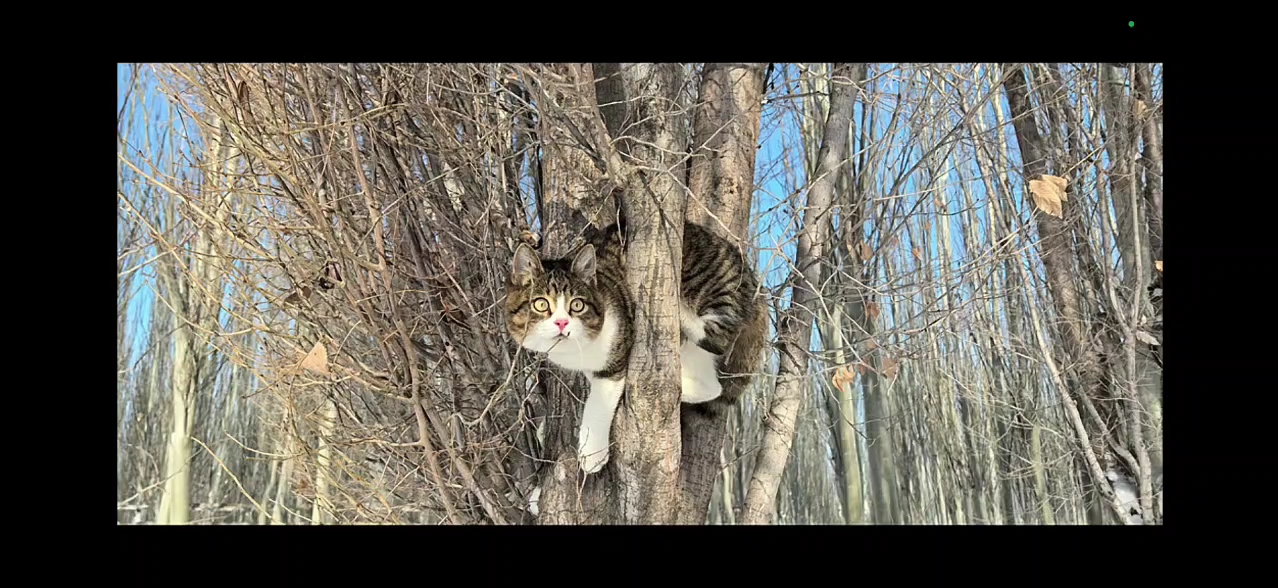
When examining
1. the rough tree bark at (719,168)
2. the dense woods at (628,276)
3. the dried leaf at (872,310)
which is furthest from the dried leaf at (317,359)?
the dried leaf at (872,310)

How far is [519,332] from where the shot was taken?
2.25 meters

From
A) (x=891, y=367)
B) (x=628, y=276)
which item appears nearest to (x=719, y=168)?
(x=628, y=276)

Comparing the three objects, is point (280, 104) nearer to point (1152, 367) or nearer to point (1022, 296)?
point (1022, 296)

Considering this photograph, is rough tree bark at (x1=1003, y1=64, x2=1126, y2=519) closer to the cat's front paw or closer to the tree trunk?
the tree trunk

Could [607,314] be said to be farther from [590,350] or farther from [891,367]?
[891,367]

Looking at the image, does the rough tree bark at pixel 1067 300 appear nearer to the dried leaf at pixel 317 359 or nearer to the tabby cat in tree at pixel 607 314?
the tabby cat in tree at pixel 607 314

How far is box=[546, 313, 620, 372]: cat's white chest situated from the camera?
2148mm

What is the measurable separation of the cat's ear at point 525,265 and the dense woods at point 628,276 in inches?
5.6

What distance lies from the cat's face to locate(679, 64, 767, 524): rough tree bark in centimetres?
37

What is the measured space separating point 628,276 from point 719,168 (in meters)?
0.43

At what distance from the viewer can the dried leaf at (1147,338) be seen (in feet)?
9.48

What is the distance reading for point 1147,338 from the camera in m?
2.92
